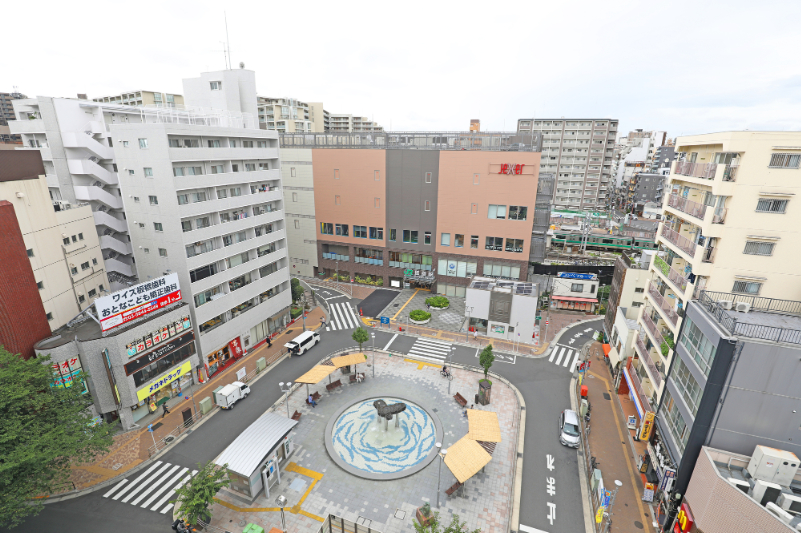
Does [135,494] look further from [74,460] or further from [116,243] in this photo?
[116,243]

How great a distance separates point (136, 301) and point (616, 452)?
135ft

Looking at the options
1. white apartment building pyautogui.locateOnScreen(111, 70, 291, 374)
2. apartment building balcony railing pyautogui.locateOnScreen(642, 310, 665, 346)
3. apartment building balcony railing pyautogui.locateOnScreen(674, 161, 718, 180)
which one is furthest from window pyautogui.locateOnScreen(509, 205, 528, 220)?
white apartment building pyautogui.locateOnScreen(111, 70, 291, 374)

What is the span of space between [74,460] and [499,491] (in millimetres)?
30261

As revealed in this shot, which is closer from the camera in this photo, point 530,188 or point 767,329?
point 767,329

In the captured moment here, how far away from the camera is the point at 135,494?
2464cm

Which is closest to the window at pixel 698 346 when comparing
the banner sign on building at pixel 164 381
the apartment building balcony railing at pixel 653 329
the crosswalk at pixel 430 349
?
the apartment building balcony railing at pixel 653 329

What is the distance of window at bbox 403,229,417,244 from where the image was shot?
193 feet

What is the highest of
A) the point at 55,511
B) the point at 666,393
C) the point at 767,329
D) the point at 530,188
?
the point at 530,188

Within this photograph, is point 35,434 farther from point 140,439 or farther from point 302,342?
point 302,342

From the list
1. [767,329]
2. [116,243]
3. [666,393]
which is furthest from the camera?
[116,243]

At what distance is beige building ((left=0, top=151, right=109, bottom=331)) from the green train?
266 feet

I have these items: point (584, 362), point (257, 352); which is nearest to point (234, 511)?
point (257, 352)

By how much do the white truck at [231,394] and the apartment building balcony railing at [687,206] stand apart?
40.7m

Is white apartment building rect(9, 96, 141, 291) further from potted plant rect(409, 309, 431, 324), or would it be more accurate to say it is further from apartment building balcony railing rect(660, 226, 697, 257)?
apartment building balcony railing rect(660, 226, 697, 257)
